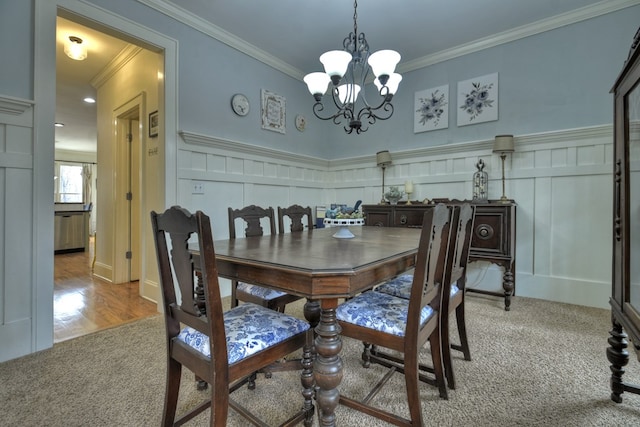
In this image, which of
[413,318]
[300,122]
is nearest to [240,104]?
[300,122]

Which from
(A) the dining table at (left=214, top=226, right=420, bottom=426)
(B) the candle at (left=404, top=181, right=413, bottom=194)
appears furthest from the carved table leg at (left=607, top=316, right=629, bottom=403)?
(B) the candle at (left=404, top=181, right=413, bottom=194)

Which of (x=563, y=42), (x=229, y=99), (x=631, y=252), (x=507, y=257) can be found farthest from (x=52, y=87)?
(x=563, y=42)

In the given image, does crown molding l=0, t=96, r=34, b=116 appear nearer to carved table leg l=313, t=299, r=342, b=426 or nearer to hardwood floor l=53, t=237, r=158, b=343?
hardwood floor l=53, t=237, r=158, b=343

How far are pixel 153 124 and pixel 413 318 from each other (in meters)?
2.96

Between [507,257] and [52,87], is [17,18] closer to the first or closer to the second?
[52,87]

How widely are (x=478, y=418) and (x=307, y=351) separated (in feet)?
2.60

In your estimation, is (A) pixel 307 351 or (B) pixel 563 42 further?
(B) pixel 563 42

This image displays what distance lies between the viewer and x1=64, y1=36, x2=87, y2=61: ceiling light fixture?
9.83ft

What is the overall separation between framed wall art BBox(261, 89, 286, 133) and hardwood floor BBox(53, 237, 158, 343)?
2309 mm

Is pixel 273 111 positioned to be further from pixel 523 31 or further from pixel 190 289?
pixel 190 289

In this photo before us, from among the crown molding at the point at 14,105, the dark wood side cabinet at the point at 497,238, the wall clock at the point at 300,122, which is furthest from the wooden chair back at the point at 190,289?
the wall clock at the point at 300,122

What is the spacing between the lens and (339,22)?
2.84 m

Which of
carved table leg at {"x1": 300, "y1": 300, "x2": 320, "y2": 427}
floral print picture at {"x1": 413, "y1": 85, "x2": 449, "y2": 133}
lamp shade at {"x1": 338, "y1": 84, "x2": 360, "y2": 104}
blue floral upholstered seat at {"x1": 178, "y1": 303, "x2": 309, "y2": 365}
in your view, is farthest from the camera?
floral print picture at {"x1": 413, "y1": 85, "x2": 449, "y2": 133}

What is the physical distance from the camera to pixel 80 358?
180 centimetres
